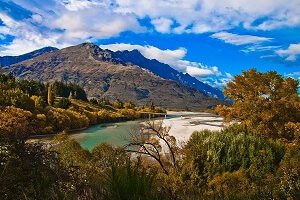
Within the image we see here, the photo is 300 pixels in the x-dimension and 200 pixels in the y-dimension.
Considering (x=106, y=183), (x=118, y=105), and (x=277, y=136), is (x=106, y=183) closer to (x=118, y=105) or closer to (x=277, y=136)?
(x=277, y=136)

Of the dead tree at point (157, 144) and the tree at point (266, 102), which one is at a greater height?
the tree at point (266, 102)

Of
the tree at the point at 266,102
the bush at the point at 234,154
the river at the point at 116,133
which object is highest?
the tree at the point at 266,102

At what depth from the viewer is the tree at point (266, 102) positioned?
40125 millimetres

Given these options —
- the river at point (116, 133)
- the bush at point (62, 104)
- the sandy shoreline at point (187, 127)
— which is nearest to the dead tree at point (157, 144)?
the river at point (116, 133)

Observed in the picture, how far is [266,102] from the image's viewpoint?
4044 cm

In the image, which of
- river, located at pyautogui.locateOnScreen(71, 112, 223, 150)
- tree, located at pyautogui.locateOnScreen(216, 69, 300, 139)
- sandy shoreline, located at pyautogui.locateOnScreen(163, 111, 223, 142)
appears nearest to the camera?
tree, located at pyautogui.locateOnScreen(216, 69, 300, 139)

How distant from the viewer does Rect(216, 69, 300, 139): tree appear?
40125 mm

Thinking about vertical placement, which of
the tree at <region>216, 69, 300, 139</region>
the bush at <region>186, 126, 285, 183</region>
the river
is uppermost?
the tree at <region>216, 69, 300, 139</region>

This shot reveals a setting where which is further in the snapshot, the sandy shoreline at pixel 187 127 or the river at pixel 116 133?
the sandy shoreline at pixel 187 127

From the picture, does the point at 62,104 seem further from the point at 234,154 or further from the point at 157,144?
the point at 234,154

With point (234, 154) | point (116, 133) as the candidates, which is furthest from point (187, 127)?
point (234, 154)

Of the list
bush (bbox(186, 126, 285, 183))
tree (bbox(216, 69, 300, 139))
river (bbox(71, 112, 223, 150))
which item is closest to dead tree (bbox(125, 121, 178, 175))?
bush (bbox(186, 126, 285, 183))

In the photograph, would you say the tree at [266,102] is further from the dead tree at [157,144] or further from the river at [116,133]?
the river at [116,133]

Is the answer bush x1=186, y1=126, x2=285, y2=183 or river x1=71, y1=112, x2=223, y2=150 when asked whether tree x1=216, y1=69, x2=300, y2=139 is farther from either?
river x1=71, y1=112, x2=223, y2=150
